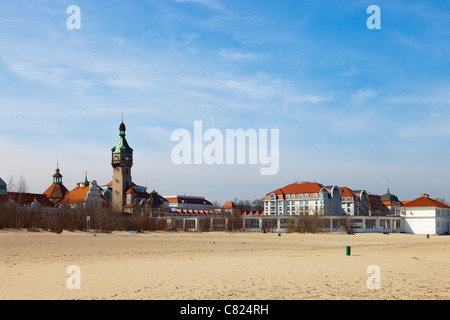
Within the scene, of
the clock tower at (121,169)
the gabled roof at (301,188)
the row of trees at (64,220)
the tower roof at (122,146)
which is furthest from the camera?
the tower roof at (122,146)

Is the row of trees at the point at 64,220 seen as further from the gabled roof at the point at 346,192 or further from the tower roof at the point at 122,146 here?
the tower roof at the point at 122,146

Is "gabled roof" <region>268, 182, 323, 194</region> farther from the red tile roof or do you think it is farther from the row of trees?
the row of trees

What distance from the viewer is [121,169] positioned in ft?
540

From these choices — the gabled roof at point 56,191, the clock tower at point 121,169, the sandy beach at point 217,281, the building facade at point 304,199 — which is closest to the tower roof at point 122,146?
the clock tower at point 121,169

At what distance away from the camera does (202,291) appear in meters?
16.0

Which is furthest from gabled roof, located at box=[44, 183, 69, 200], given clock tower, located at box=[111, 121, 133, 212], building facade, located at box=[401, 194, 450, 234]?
building facade, located at box=[401, 194, 450, 234]

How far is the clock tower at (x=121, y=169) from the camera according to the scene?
535ft

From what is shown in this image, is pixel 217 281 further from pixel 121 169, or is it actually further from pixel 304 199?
pixel 121 169

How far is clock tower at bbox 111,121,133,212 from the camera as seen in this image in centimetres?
16298

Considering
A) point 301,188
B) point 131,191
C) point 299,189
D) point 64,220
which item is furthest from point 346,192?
point 64,220

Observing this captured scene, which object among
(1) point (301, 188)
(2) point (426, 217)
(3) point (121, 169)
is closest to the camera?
(2) point (426, 217)
